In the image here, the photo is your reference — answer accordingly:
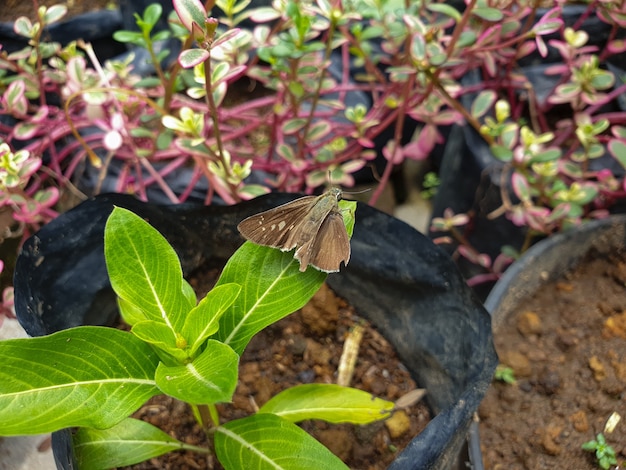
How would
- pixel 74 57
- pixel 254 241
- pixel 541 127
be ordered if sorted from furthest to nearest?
pixel 541 127, pixel 74 57, pixel 254 241

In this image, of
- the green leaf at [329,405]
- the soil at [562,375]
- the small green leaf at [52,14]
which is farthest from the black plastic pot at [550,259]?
the small green leaf at [52,14]

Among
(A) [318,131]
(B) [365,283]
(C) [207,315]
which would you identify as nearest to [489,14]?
(A) [318,131]

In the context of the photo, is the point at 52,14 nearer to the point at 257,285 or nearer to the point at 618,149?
the point at 257,285

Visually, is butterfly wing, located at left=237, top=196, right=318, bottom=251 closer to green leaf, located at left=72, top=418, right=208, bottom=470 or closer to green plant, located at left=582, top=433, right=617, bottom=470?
green leaf, located at left=72, top=418, right=208, bottom=470

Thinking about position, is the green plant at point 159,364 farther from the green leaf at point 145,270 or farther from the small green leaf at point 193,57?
the small green leaf at point 193,57

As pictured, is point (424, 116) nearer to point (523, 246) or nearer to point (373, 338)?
point (523, 246)

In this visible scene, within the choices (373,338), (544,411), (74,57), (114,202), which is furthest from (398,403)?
(74,57)
